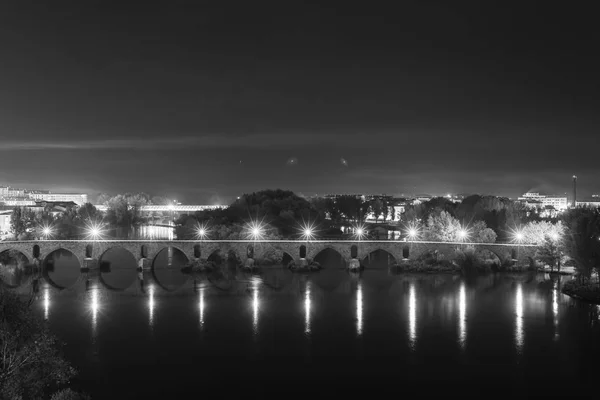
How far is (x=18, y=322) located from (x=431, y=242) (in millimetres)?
35839

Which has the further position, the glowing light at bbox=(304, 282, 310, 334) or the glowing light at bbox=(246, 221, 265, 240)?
the glowing light at bbox=(246, 221, 265, 240)

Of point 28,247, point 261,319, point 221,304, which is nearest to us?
→ point 261,319

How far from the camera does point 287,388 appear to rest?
1933 cm

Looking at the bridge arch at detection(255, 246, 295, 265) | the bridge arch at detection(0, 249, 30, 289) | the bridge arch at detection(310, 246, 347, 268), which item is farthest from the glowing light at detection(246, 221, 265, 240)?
the bridge arch at detection(0, 249, 30, 289)

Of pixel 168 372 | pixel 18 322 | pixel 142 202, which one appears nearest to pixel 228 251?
pixel 168 372

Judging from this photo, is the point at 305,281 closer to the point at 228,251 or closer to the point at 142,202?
the point at 228,251

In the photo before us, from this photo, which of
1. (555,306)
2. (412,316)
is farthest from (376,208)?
(412,316)

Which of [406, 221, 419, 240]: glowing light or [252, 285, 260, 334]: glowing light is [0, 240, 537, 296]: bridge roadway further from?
[252, 285, 260, 334]: glowing light

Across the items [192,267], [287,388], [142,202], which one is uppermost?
[142,202]

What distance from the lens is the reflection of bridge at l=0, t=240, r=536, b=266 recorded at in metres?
42.4

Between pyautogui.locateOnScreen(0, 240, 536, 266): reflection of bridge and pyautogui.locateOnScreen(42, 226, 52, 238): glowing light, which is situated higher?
pyautogui.locateOnScreen(42, 226, 52, 238): glowing light

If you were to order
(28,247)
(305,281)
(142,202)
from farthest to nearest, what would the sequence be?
(142,202), (28,247), (305,281)

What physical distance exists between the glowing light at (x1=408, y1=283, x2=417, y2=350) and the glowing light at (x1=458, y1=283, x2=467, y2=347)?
2.21 metres

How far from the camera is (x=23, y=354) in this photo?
12.6 m
